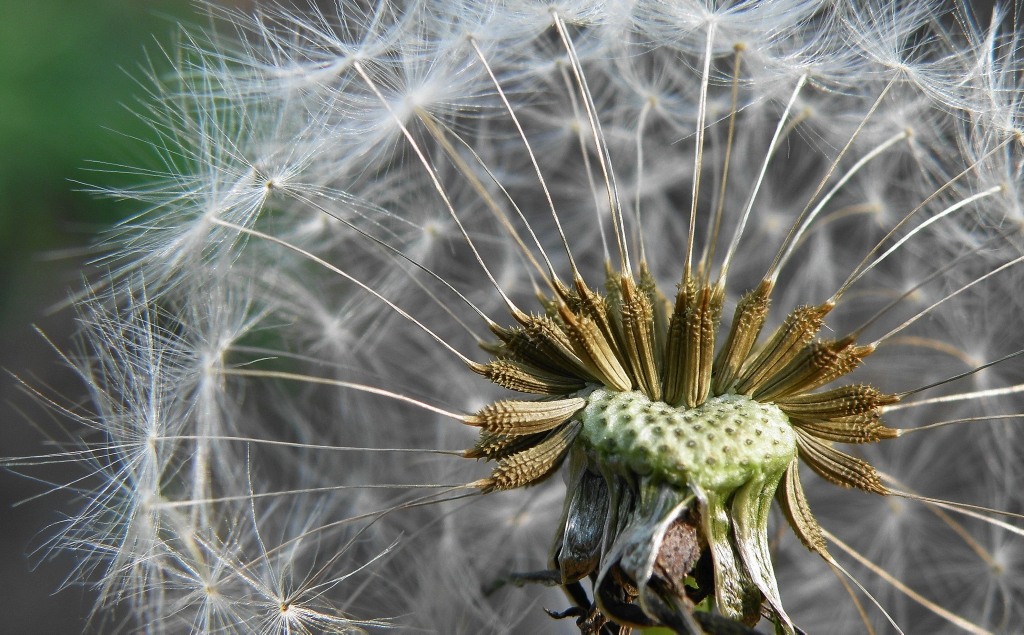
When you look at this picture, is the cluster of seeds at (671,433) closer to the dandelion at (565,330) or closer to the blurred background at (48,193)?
the dandelion at (565,330)

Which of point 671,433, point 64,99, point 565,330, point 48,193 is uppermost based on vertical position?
point 64,99

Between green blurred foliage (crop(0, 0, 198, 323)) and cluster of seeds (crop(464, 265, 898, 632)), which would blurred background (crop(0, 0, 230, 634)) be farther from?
cluster of seeds (crop(464, 265, 898, 632))

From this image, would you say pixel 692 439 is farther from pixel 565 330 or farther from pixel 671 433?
pixel 565 330

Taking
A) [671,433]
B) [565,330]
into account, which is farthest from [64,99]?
[671,433]

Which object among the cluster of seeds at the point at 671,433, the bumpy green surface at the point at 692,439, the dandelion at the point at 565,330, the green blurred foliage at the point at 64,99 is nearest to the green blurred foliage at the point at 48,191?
the green blurred foliage at the point at 64,99

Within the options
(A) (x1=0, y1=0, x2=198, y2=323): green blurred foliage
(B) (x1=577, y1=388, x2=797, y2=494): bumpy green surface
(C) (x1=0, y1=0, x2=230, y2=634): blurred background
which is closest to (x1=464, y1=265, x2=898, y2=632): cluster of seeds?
(B) (x1=577, y1=388, x2=797, y2=494): bumpy green surface

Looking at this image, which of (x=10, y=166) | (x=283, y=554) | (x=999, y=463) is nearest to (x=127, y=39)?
(x=10, y=166)

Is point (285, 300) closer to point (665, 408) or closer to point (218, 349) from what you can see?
point (218, 349)
